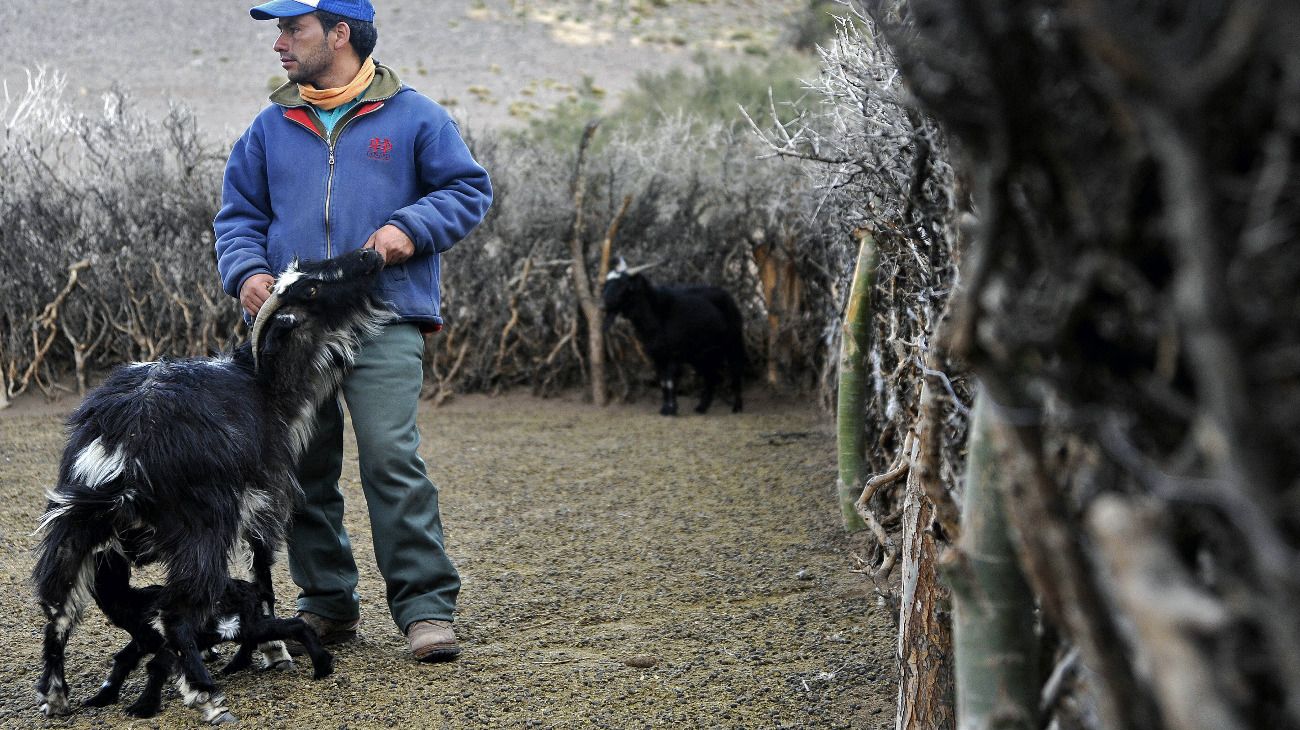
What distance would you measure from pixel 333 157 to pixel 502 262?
20.3 ft

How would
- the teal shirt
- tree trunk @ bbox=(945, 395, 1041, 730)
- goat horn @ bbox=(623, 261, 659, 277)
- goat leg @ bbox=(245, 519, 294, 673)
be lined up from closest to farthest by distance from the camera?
tree trunk @ bbox=(945, 395, 1041, 730) → goat leg @ bbox=(245, 519, 294, 673) → the teal shirt → goat horn @ bbox=(623, 261, 659, 277)

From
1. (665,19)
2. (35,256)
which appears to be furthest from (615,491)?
(665,19)

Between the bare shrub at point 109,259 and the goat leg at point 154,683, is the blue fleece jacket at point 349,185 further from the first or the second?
the bare shrub at point 109,259

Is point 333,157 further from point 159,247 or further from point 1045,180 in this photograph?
point 159,247

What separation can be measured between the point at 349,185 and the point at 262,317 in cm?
59

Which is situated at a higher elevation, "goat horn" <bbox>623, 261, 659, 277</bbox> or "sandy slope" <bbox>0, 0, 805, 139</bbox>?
"sandy slope" <bbox>0, 0, 805, 139</bbox>

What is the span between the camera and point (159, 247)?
10086 mm

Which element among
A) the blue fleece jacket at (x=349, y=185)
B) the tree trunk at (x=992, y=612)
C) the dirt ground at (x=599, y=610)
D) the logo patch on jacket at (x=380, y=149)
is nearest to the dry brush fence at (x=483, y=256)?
the dirt ground at (x=599, y=610)

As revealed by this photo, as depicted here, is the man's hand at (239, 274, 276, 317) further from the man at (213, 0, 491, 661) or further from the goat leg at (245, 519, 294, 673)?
the goat leg at (245, 519, 294, 673)

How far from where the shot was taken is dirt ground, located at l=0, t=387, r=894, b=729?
12.4 ft

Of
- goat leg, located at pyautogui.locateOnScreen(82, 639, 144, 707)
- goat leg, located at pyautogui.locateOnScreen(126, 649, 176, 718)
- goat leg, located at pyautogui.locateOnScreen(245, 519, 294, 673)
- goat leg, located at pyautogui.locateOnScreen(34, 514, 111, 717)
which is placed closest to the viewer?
goat leg, located at pyautogui.locateOnScreen(34, 514, 111, 717)

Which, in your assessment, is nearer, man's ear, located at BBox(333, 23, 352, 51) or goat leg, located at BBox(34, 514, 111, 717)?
goat leg, located at BBox(34, 514, 111, 717)

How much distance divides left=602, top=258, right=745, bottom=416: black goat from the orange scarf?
5.81 m

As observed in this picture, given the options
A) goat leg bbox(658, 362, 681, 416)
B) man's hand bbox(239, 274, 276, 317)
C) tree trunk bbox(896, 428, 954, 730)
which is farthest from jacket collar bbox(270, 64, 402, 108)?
goat leg bbox(658, 362, 681, 416)
